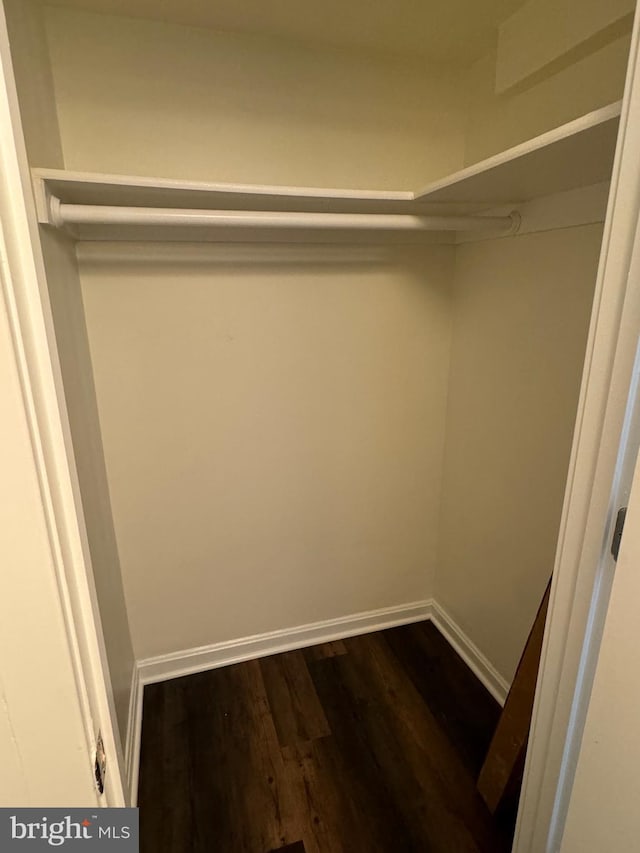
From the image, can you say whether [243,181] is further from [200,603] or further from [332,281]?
[200,603]

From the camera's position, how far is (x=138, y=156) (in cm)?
147

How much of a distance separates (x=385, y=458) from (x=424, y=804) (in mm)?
1163

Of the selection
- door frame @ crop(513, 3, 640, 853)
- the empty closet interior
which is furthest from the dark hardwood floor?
door frame @ crop(513, 3, 640, 853)

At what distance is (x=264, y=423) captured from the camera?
6.06ft

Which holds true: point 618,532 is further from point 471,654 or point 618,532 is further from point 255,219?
point 471,654

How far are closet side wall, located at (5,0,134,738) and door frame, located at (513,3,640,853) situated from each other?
1041 millimetres

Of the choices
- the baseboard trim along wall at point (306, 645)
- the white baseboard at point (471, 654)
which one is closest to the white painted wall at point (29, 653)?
the baseboard trim along wall at point (306, 645)

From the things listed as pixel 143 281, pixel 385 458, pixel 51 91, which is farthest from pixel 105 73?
pixel 385 458

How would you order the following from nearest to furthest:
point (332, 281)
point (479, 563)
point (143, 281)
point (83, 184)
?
point (83, 184) < point (143, 281) < point (332, 281) < point (479, 563)

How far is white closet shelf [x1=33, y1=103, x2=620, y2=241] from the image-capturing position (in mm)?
1064

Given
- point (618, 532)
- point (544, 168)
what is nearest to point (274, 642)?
point (618, 532)

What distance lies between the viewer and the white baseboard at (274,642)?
6.48 ft

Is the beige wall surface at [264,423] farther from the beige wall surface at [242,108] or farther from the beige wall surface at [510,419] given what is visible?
the beige wall surface at [242,108]

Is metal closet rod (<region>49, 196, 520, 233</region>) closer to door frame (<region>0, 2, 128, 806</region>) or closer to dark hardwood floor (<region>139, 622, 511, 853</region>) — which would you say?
door frame (<region>0, 2, 128, 806</region>)
